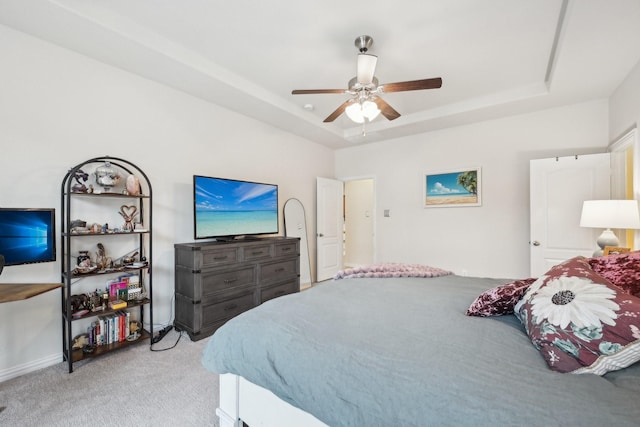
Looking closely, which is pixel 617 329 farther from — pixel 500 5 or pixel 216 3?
pixel 216 3

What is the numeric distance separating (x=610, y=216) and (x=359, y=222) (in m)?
4.56

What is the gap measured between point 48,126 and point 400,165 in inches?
173

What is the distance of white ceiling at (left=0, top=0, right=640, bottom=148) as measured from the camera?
2033 millimetres

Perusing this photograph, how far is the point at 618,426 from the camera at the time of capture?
0.66 meters

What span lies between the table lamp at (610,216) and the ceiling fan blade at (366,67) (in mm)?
2353

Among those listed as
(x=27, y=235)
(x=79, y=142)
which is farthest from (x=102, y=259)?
(x=79, y=142)

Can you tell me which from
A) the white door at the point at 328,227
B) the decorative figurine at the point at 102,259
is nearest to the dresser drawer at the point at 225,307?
the decorative figurine at the point at 102,259

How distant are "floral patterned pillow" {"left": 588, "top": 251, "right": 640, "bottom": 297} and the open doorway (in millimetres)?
4936

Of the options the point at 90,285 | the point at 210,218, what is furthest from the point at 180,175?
the point at 90,285

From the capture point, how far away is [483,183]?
13.4ft

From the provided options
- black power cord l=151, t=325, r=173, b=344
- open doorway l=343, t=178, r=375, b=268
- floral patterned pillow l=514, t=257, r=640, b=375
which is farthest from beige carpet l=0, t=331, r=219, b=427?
open doorway l=343, t=178, r=375, b=268

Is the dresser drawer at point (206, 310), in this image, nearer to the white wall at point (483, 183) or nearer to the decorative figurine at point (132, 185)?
the decorative figurine at point (132, 185)

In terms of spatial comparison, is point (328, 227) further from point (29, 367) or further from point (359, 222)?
point (29, 367)

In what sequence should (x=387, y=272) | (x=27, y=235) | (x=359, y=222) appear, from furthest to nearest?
(x=359, y=222)
(x=387, y=272)
(x=27, y=235)
